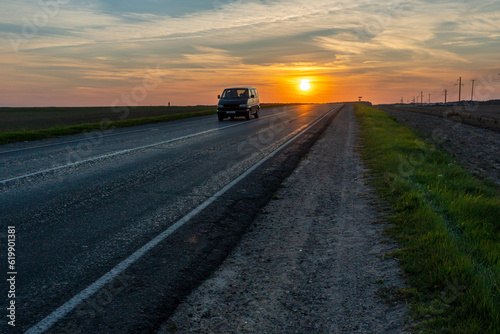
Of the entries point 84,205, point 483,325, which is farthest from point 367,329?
point 84,205

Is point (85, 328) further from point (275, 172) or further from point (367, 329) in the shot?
point (275, 172)

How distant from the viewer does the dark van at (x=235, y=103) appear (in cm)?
2647

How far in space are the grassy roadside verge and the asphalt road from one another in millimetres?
1966

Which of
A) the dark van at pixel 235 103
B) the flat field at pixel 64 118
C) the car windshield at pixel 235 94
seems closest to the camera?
the dark van at pixel 235 103

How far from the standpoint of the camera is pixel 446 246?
161 inches

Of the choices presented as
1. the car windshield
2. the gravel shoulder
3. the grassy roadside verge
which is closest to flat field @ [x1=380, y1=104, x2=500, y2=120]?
the car windshield

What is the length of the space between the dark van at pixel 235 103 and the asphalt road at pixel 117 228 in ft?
52.2

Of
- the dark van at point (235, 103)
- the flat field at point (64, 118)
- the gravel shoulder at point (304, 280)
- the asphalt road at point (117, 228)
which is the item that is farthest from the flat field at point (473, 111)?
the gravel shoulder at point (304, 280)

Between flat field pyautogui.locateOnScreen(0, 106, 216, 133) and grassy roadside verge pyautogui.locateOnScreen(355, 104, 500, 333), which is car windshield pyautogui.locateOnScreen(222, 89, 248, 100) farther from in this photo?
grassy roadside verge pyautogui.locateOnScreen(355, 104, 500, 333)

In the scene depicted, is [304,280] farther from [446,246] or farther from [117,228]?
[117,228]

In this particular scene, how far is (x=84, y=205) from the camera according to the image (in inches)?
236

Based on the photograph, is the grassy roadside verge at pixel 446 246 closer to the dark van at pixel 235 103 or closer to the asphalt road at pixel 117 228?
the asphalt road at pixel 117 228

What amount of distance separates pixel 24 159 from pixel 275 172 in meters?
6.64

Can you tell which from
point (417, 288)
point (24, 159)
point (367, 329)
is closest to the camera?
point (367, 329)
